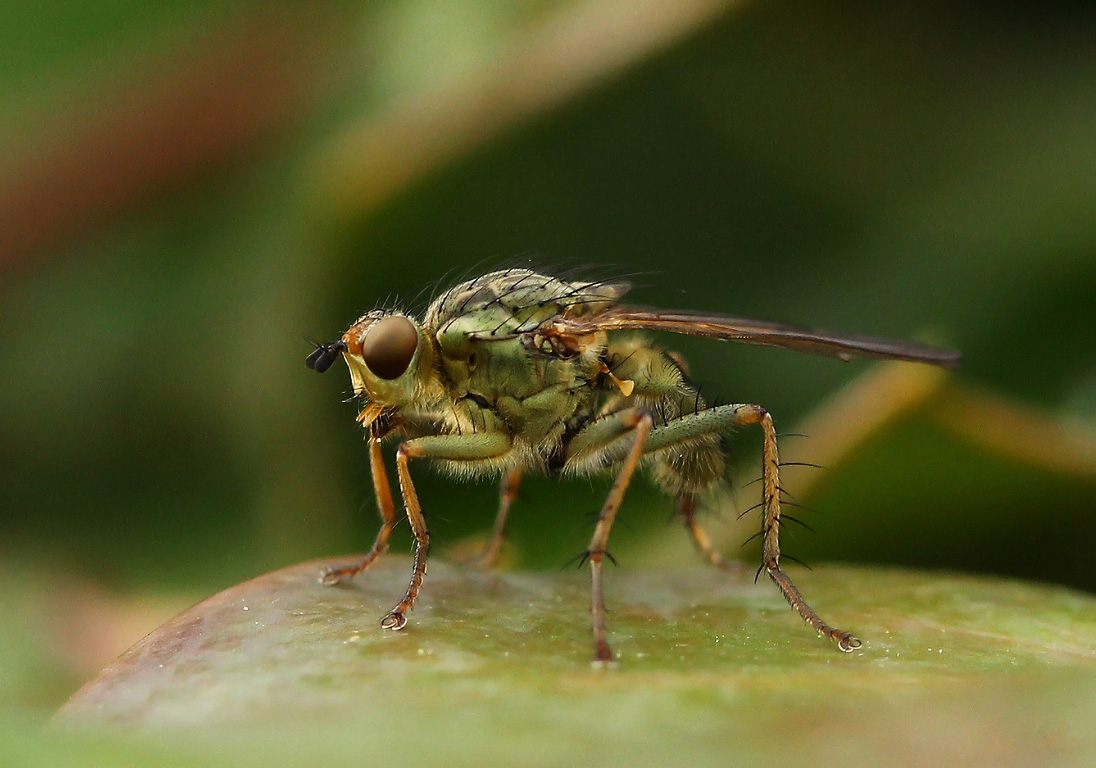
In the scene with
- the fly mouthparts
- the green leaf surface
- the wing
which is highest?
the fly mouthparts

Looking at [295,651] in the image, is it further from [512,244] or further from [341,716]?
[512,244]

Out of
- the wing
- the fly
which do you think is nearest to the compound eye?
the fly

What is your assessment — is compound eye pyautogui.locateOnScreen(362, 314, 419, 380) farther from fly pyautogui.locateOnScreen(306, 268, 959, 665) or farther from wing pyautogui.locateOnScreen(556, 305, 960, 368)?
wing pyautogui.locateOnScreen(556, 305, 960, 368)

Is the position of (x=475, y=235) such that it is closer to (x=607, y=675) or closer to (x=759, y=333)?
(x=759, y=333)

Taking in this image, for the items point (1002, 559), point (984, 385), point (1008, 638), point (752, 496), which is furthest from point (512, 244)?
point (1008, 638)

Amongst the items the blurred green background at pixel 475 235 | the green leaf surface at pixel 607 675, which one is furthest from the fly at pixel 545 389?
the green leaf surface at pixel 607 675

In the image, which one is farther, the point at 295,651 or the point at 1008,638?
the point at 1008,638
